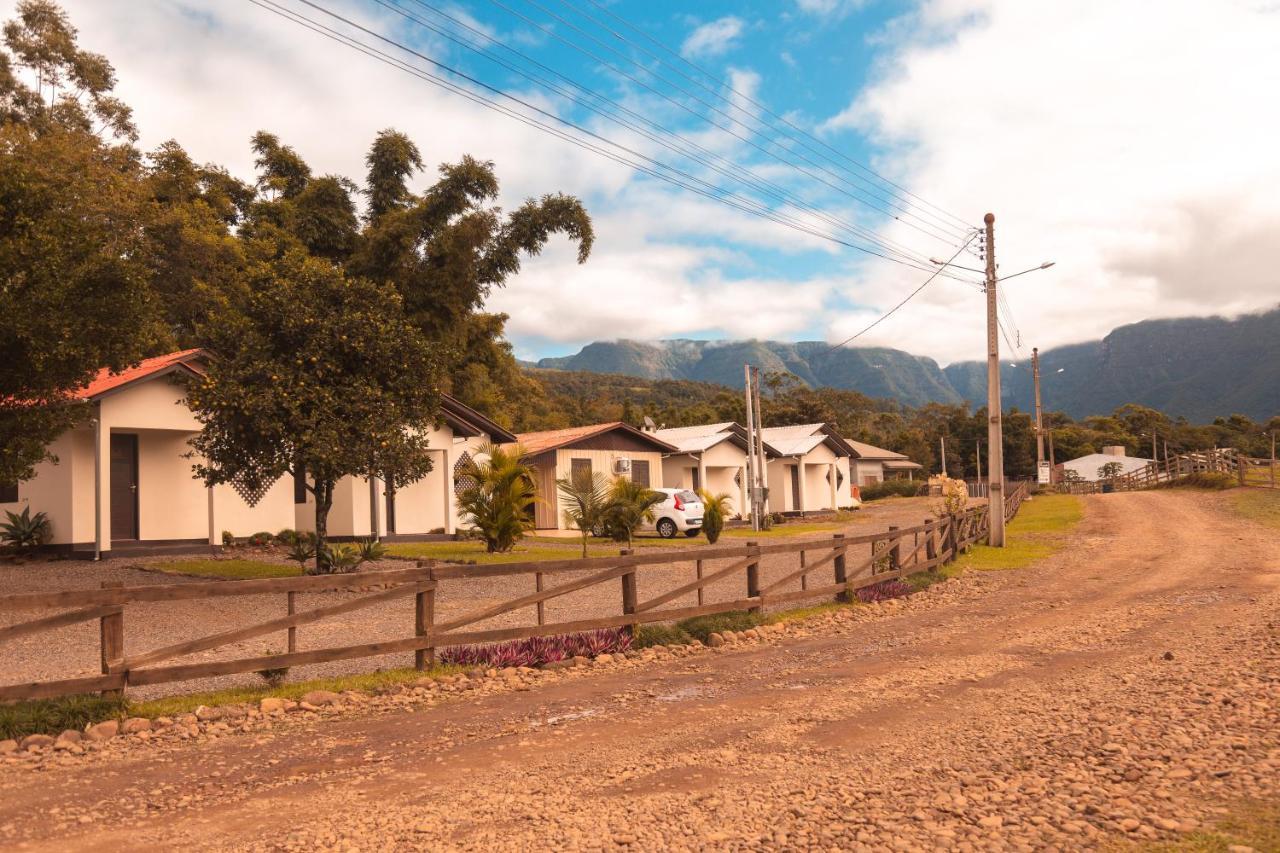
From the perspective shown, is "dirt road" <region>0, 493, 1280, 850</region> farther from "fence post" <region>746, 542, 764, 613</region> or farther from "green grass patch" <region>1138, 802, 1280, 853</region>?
"fence post" <region>746, 542, 764, 613</region>

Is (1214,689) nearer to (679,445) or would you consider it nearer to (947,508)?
(947,508)

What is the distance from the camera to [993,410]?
23203 millimetres

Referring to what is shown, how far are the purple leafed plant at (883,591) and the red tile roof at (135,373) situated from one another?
1349 cm

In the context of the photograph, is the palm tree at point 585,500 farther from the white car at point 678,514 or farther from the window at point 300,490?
the white car at point 678,514

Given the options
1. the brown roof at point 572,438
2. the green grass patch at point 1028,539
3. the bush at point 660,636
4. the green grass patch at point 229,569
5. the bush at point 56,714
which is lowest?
the green grass patch at point 1028,539

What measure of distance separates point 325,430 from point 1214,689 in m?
11.6

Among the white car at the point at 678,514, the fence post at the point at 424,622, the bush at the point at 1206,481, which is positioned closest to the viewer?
the fence post at the point at 424,622

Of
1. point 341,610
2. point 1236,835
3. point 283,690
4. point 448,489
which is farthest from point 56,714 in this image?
point 448,489

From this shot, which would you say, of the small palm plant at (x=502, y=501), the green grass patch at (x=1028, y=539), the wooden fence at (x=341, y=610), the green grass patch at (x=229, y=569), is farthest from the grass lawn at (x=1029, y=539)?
the green grass patch at (x=229, y=569)

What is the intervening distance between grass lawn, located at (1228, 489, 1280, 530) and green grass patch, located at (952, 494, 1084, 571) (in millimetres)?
4900

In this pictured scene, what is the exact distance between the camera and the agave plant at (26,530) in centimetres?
1805

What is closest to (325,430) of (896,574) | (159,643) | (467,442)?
(159,643)

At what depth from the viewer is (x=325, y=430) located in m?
14.0

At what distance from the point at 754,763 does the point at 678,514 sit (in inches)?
871
